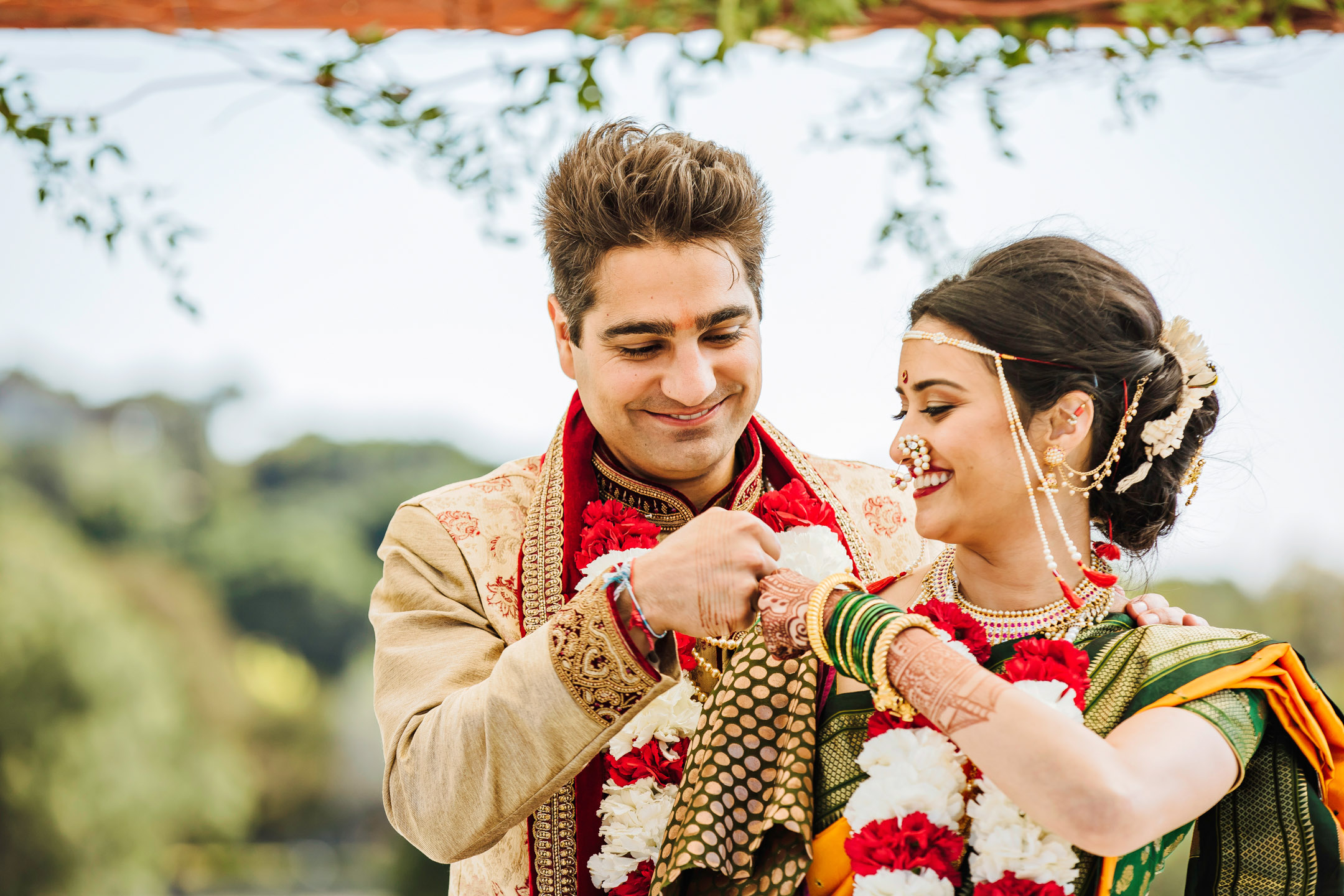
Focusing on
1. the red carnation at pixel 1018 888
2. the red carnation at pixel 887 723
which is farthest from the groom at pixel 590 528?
the red carnation at pixel 1018 888

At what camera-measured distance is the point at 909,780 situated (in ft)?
6.54

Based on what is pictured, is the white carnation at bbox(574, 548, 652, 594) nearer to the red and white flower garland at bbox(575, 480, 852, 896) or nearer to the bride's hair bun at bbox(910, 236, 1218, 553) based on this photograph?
the red and white flower garland at bbox(575, 480, 852, 896)

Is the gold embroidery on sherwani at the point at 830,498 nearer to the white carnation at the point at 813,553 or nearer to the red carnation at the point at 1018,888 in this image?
the white carnation at the point at 813,553

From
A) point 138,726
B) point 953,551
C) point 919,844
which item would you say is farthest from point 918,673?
point 138,726

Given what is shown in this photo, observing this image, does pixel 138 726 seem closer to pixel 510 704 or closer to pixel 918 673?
pixel 510 704

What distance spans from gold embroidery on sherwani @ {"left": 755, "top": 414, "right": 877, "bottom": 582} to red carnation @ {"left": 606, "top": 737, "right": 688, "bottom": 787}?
0.62 m

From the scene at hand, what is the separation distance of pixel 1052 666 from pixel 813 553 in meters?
0.62

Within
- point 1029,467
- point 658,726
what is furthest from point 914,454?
point 658,726

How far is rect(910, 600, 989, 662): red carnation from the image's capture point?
213cm

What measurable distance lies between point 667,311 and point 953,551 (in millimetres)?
782

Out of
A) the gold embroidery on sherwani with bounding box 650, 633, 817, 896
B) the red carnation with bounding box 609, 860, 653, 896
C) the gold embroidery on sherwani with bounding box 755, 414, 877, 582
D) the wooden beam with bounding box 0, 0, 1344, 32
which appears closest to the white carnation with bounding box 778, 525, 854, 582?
the gold embroidery on sherwani with bounding box 755, 414, 877, 582

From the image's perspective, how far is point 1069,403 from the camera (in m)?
2.15

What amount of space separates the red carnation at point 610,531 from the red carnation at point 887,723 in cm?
66

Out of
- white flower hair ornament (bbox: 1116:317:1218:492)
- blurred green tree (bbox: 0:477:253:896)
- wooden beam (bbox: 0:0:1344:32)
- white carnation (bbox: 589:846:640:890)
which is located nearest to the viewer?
white flower hair ornament (bbox: 1116:317:1218:492)
